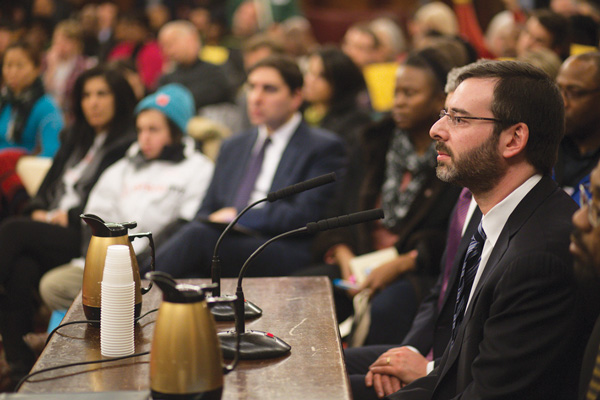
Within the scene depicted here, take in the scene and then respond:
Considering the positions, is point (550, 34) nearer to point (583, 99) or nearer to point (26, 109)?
point (583, 99)

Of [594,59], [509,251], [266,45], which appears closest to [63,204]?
[266,45]

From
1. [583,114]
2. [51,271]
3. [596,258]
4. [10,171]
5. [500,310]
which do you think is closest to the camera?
[596,258]

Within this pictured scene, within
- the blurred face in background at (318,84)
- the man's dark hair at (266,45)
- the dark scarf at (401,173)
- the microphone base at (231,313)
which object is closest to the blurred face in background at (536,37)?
the blurred face in background at (318,84)

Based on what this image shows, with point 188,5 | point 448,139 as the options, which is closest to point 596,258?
point 448,139

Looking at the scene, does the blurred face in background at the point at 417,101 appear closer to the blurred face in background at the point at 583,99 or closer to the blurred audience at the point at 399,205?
the blurred audience at the point at 399,205

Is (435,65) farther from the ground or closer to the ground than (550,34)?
closer to the ground

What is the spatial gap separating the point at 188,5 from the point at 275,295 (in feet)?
25.1

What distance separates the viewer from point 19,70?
476 centimetres

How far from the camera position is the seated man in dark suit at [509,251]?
1417 mm

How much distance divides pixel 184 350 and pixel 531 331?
643 millimetres

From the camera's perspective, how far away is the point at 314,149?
3277 mm

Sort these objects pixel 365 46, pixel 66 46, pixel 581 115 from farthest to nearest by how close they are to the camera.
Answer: pixel 66 46, pixel 365 46, pixel 581 115

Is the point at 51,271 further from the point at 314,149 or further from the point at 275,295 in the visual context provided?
the point at 275,295

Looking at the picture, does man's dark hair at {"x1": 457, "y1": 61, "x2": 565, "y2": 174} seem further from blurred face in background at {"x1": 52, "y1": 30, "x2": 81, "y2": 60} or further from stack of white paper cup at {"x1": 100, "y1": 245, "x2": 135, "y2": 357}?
blurred face in background at {"x1": 52, "y1": 30, "x2": 81, "y2": 60}
